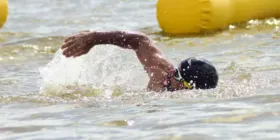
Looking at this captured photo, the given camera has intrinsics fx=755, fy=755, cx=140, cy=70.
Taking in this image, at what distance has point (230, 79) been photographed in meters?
7.12

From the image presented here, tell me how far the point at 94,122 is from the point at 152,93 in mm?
1083

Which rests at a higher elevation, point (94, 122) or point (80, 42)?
point (80, 42)

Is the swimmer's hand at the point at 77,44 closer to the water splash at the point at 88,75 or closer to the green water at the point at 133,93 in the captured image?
the green water at the point at 133,93

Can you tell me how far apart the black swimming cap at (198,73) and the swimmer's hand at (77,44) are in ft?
2.59

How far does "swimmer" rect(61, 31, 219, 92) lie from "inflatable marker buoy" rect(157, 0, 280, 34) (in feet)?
→ 14.0

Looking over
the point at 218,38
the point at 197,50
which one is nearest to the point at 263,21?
the point at 218,38

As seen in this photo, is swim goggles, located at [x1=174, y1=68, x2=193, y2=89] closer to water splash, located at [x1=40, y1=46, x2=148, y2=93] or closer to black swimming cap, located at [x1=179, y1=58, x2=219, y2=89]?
black swimming cap, located at [x1=179, y1=58, x2=219, y2=89]

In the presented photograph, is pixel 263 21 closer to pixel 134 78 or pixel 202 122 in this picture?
pixel 134 78

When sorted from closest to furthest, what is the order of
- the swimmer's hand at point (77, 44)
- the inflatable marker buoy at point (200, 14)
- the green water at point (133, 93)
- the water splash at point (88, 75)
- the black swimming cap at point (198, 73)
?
the green water at point (133, 93)
the black swimming cap at point (198, 73)
the swimmer's hand at point (77, 44)
the water splash at point (88, 75)
the inflatable marker buoy at point (200, 14)

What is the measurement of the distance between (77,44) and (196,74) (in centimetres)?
98

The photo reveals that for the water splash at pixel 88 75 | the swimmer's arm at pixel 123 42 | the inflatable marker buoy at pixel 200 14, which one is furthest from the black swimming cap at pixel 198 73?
the inflatable marker buoy at pixel 200 14

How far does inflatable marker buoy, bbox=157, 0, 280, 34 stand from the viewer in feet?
34.5

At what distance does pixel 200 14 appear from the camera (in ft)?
34.6

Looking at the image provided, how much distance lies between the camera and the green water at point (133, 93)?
4.80 meters
